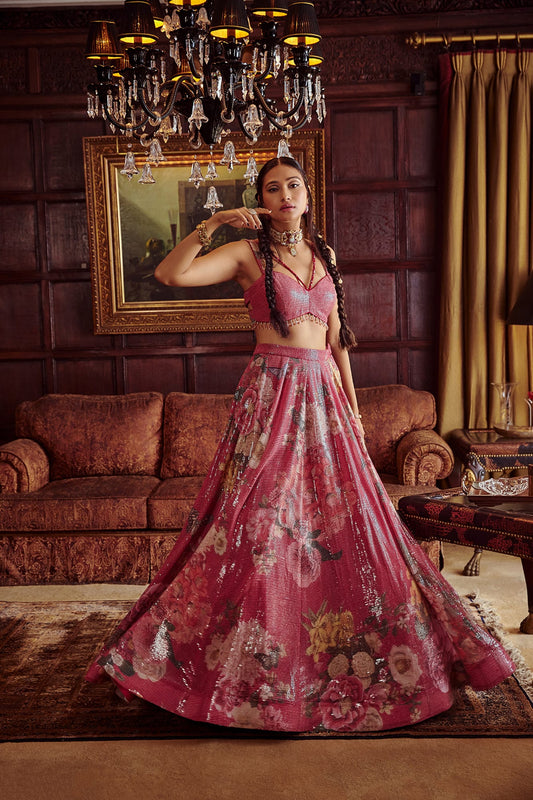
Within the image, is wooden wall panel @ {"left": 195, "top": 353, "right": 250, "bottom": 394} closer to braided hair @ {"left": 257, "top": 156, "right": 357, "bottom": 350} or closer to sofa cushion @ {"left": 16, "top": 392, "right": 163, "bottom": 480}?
sofa cushion @ {"left": 16, "top": 392, "right": 163, "bottom": 480}

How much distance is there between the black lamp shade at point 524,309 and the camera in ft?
15.3

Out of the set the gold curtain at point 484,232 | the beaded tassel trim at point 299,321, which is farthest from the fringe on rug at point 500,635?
the gold curtain at point 484,232

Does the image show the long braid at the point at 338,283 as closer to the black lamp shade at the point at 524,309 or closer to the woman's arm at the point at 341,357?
the woman's arm at the point at 341,357

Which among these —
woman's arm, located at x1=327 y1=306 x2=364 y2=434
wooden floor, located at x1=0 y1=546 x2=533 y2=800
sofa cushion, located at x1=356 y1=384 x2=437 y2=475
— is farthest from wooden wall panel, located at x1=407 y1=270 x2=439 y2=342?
wooden floor, located at x1=0 y1=546 x2=533 y2=800

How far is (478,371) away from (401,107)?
1.74 meters

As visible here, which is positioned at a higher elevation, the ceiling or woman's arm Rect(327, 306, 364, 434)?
the ceiling

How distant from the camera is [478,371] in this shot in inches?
201

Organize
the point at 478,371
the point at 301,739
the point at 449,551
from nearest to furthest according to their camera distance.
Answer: the point at 301,739 → the point at 449,551 → the point at 478,371

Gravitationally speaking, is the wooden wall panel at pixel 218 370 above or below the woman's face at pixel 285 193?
below

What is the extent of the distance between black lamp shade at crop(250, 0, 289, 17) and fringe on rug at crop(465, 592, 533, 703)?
8.33 ft

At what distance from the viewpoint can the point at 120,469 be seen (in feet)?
16.0

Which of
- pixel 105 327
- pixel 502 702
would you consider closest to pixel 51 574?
pixel 105 327

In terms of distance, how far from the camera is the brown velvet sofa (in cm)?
429

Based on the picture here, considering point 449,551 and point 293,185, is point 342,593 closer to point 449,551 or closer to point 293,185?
point 293,185
